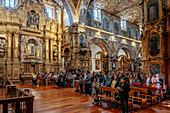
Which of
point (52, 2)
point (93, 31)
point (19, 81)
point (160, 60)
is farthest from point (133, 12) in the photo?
point (19, 81)

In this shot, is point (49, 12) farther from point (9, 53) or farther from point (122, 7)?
point (122, 7)

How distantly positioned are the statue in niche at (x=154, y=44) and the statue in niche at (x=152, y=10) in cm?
121

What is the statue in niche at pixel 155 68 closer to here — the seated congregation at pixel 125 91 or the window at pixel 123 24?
the seated congregation at pixel 125 91

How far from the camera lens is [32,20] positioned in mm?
16172

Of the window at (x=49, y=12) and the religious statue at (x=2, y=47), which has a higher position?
the window at (x=49, y=12)

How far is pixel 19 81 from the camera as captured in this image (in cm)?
1434

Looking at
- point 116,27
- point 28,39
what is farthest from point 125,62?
point 28,39

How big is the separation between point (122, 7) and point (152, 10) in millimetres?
11189

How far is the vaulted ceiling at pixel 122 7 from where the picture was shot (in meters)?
18.7

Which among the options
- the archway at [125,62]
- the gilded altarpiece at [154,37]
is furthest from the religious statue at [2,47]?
the archway at [125,62]

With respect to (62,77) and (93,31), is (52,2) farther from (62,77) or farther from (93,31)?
(62,77)

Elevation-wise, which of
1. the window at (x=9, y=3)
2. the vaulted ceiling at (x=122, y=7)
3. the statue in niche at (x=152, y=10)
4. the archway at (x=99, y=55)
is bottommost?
the archway at (x=99, y=55)

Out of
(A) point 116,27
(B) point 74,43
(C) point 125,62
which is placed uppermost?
(A) point 116,27

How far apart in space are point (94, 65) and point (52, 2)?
11319mm
